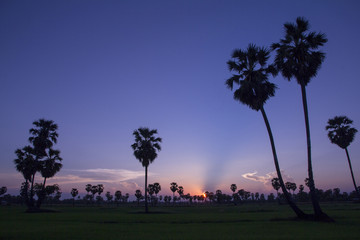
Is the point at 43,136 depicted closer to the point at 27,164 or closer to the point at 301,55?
the point at 27,164

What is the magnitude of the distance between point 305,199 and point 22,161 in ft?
491

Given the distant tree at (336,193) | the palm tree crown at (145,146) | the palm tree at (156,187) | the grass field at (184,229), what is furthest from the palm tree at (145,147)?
the distant tree at (336,193)

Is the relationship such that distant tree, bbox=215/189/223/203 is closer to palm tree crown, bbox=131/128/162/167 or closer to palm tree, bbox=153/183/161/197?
palm tree, bbox=153/183/161/197

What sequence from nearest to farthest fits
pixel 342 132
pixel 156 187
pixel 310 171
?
pixel 310 171
pixel 342 132
pixel 156 187

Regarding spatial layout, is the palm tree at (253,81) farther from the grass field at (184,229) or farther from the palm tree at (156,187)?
the palm tree at (156,187)

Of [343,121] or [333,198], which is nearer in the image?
[343,121]

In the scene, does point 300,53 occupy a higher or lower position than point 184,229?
higher

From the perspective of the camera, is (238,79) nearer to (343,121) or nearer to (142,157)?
(142,157)

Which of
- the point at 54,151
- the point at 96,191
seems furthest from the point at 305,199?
the point at 54,151

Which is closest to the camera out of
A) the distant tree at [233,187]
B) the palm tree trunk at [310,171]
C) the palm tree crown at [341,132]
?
the palm tree trunk at [310,171]

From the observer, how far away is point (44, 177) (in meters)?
54.5

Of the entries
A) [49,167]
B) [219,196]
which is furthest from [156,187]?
[49,167]

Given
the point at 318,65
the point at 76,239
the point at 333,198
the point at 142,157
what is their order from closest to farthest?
the point at 76,239
the point at 318,65
the point at 142,157
the point at 333,198

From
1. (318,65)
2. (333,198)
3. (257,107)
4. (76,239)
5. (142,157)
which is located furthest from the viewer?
(333,198)
